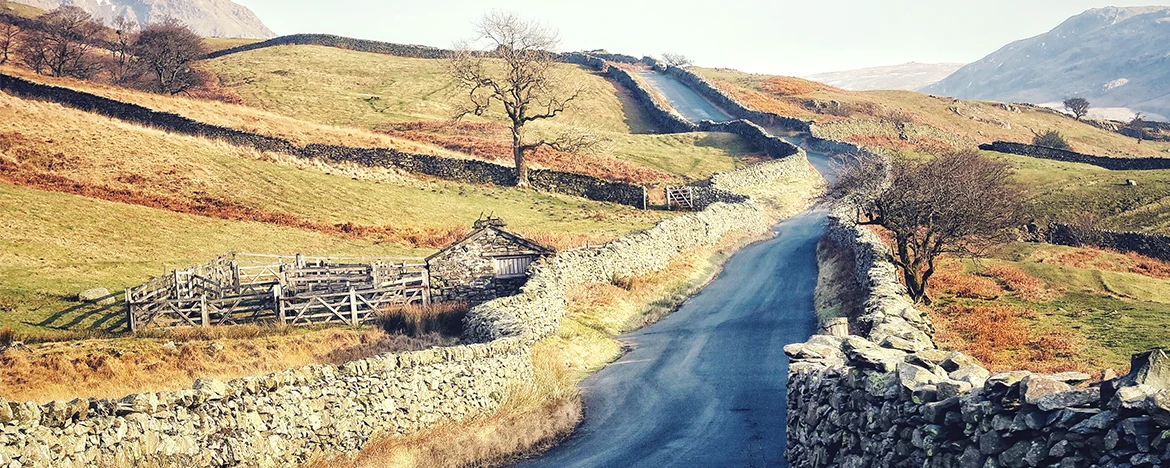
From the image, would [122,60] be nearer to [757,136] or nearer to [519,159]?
[519,159]

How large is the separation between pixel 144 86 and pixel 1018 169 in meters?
89.6

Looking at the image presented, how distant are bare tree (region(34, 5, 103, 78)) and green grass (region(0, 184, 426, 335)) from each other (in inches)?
2497

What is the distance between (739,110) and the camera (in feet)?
367

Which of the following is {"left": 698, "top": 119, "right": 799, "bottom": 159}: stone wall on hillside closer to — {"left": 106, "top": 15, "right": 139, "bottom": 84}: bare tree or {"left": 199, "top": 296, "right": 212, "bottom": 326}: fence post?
{"left": 199, "top": 296, "right": 212, "bottom": 326}: fence post

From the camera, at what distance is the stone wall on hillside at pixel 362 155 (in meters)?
67.7

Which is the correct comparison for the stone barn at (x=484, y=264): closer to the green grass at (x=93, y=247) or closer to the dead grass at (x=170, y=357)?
the dead grass at (x=170, y=357)

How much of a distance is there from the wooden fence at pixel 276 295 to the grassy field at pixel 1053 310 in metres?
20.4

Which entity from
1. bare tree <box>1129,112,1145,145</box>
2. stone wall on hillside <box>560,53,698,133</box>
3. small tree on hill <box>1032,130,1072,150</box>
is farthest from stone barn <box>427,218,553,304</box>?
bare tree <box>1129,112,1145,145</box>

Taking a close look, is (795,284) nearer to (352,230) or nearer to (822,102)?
(352,230)

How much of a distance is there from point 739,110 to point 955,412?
103218 mm

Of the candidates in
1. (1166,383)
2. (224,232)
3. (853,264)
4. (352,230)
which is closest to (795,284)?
(853,264)

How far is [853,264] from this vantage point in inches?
1540

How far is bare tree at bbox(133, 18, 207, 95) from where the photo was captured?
100 m

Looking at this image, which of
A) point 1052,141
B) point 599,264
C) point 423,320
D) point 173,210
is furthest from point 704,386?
point 1052,141
